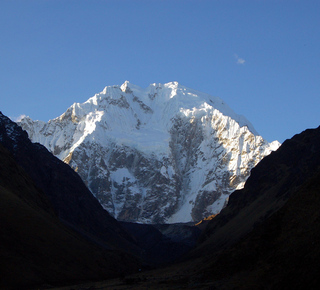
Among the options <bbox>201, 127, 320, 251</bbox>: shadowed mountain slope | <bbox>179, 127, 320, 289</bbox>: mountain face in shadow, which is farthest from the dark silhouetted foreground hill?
<bbox>201, 127, 320, 251</bbox>: shadowed mountain slope

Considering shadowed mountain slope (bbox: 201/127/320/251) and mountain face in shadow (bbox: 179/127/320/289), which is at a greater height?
shadowed mountain slope (bbox: 201/127/320/251)

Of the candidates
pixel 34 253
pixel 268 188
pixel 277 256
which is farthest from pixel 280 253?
pixel 268 188

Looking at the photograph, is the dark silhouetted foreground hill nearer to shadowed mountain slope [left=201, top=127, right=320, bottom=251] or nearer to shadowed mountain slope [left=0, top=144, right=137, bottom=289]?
shadowed mountain slope [left=0, top=144, right=137, bottom=289]

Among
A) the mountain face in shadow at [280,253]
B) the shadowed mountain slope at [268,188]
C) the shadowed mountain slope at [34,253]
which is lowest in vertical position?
the mountain face in shadow at [280,253]

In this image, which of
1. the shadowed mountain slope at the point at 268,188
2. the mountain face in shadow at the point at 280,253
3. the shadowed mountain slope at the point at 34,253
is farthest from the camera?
the shadowed mountain slope at the point at 268,188

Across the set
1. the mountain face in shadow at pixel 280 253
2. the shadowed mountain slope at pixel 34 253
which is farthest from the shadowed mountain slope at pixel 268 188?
the mountain face in shadow at pixel 280 253

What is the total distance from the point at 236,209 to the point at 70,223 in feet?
200

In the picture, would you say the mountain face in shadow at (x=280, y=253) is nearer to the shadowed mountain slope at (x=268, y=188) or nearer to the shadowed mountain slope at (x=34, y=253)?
the shadowed mountain slope at (x=34, y=253)

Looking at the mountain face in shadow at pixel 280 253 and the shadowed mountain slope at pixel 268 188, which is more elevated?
the shadowed mountain slope at pixel 268 188

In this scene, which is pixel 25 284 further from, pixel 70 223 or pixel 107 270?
pixel 70 223

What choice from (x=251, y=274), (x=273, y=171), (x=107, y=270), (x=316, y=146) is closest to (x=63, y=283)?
(x=107, y=270)

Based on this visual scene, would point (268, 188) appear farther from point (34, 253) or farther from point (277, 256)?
point (277, 256)

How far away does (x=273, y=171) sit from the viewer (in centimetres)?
16675

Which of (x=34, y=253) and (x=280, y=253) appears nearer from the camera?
(x=280, y=253)
